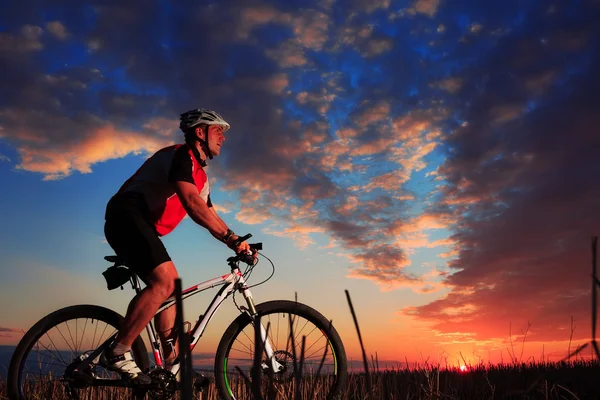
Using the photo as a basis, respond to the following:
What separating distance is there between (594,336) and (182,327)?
25.4 inches

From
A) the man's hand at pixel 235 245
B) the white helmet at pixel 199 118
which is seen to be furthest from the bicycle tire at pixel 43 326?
the white helmet at pixel 199 118

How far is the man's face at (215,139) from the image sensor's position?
20.3 ft

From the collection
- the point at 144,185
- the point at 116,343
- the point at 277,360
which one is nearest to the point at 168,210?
the point at 144,185

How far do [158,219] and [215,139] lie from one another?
1.07 metres

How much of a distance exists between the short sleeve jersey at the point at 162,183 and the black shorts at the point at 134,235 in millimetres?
88

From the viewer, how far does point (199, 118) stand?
6.16 m

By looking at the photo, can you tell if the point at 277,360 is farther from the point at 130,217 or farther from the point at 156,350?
the point at 130,217

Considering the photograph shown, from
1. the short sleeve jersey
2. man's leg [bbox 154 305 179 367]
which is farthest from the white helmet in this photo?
man's leg [bbox 154 305 179 367]

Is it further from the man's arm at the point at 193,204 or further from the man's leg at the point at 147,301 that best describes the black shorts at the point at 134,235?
the man's arm at the point at 193,204

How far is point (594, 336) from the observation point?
0.91 meters

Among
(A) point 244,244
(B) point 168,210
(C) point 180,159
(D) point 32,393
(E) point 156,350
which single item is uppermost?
(C) point 180,159

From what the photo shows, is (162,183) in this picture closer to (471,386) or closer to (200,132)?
(200,132)

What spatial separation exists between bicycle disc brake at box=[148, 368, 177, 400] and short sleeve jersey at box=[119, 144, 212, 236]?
4.75ft

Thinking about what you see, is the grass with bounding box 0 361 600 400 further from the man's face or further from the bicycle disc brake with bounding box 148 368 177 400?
the man's face
